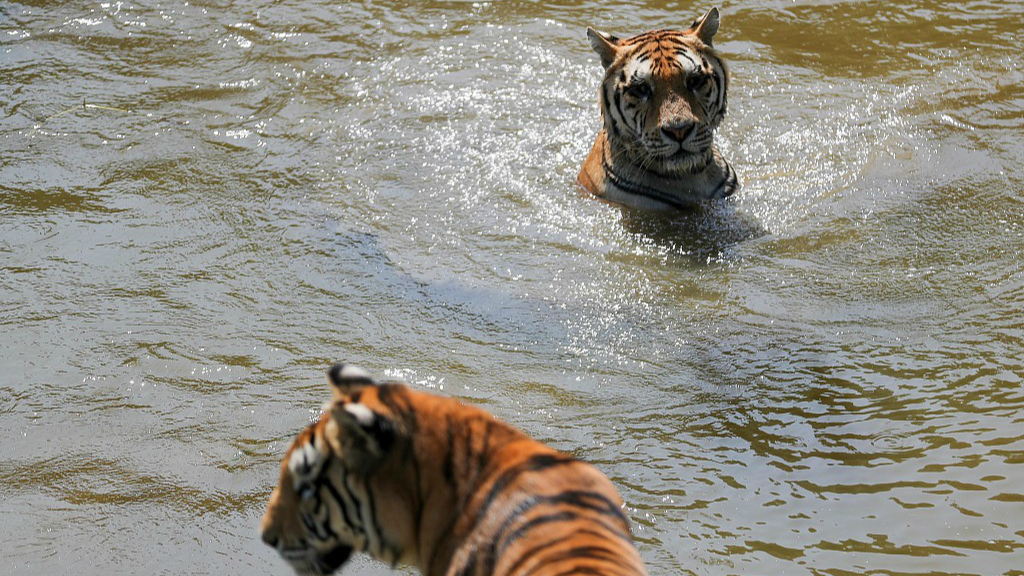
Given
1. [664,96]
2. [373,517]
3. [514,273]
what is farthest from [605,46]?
[373,517]

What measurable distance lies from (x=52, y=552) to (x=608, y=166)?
3149mm

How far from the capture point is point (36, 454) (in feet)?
12.9

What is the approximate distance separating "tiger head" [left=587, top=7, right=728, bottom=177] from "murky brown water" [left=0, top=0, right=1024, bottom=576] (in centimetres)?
30

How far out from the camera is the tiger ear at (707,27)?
5531 mm

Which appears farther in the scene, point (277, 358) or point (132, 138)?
point (132, 138)

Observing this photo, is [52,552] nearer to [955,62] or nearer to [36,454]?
[36,454]

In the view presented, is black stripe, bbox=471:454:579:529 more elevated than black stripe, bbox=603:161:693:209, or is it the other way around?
black stripe, bbox=471:454:579:529

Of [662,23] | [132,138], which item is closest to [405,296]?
[132,138]

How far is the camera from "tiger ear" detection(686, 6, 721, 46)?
553 centimetres

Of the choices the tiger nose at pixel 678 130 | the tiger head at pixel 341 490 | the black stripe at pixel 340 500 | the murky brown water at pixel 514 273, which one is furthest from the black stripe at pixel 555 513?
the tiger nose at pixel 678 130

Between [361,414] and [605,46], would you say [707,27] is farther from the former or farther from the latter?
[361,414]

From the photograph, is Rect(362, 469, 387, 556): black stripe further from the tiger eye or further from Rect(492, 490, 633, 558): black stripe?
the tiger eye

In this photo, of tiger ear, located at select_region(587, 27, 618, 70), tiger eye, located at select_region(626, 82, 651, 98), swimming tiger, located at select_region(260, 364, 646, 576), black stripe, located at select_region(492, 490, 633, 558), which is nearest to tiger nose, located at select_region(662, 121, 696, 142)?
tiger eye, located at select_region(626, 82, 651, 98)

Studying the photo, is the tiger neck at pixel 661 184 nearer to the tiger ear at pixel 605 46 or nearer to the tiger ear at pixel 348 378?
the tiger ear at pixel 605 46
